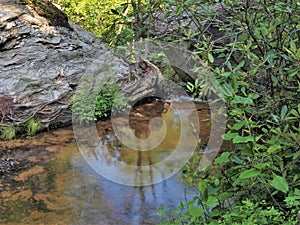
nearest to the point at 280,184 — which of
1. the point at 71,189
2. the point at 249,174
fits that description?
the point at 249,174

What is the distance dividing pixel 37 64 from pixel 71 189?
2717mm

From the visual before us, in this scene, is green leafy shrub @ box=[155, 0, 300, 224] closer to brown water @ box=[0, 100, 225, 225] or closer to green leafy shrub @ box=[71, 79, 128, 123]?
brown water @ box=[0, 100, 225, 225]

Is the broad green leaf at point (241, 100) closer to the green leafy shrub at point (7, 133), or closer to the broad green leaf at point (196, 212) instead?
the broad green leaf at point (196, 212)

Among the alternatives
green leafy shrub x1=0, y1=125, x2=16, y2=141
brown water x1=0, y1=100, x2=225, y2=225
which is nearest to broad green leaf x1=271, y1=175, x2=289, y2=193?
brown water x1=0, y1=100, x2=225, y2=225

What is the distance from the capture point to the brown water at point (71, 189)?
3.41m

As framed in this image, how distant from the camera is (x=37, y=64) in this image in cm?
596

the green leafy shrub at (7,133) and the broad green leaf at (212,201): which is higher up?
the green leafy shrub at (7,133)

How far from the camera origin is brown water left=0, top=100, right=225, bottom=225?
3412mm

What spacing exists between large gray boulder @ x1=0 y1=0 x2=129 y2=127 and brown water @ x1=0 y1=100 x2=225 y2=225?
52 centimetres

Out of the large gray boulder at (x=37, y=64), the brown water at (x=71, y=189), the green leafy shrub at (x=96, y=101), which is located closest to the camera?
the brown water at (x=71, y=189)

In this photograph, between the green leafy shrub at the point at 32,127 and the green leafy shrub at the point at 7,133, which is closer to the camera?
Answer: the green leafy shrub at the point at 7,133

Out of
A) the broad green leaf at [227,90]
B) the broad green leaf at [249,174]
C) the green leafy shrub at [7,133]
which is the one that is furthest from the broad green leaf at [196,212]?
the green leafy shrub at [7,133]

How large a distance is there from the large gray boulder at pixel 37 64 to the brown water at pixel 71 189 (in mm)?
518

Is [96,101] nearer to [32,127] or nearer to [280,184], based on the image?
[32,127]
